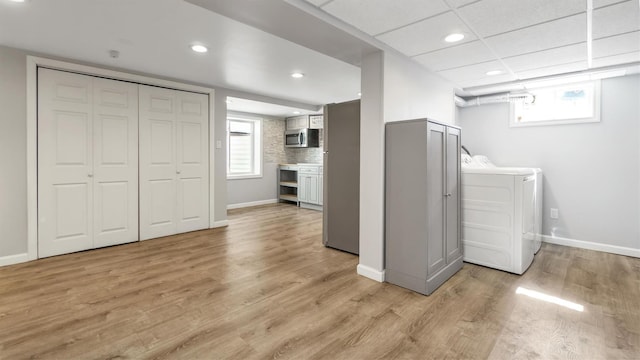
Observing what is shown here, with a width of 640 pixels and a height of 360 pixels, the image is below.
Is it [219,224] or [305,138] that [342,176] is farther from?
[305,138]

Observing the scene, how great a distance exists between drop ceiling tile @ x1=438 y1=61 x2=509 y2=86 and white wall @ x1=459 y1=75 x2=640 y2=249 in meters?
1.14

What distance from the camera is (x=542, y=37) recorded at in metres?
2.53

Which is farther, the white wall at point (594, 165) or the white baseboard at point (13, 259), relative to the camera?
the white wall at point (594, 165)

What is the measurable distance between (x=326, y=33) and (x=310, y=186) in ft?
15.1

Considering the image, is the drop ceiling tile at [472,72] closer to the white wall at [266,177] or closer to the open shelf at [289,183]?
the open shelf at [289,183]

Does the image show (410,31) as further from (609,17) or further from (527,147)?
(527,147)

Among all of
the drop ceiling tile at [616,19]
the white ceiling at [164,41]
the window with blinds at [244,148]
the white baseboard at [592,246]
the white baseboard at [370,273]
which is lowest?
the white baseboard at [370,273]

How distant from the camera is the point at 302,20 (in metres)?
2.15

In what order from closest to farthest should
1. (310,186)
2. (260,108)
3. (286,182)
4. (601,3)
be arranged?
1. (601,3)
2. (260,108)
3. (310,186)
4. (286,182)

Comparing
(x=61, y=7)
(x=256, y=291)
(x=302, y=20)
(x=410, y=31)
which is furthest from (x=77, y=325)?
(x=410, y=31)

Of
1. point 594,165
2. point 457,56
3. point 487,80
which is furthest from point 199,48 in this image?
point 594,165

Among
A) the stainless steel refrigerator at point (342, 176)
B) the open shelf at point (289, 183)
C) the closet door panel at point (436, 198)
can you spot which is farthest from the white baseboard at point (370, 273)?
the open shelf at point (289, 183)

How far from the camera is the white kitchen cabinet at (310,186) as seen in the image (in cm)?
660

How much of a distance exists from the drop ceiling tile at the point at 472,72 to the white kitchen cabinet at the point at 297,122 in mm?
4022
